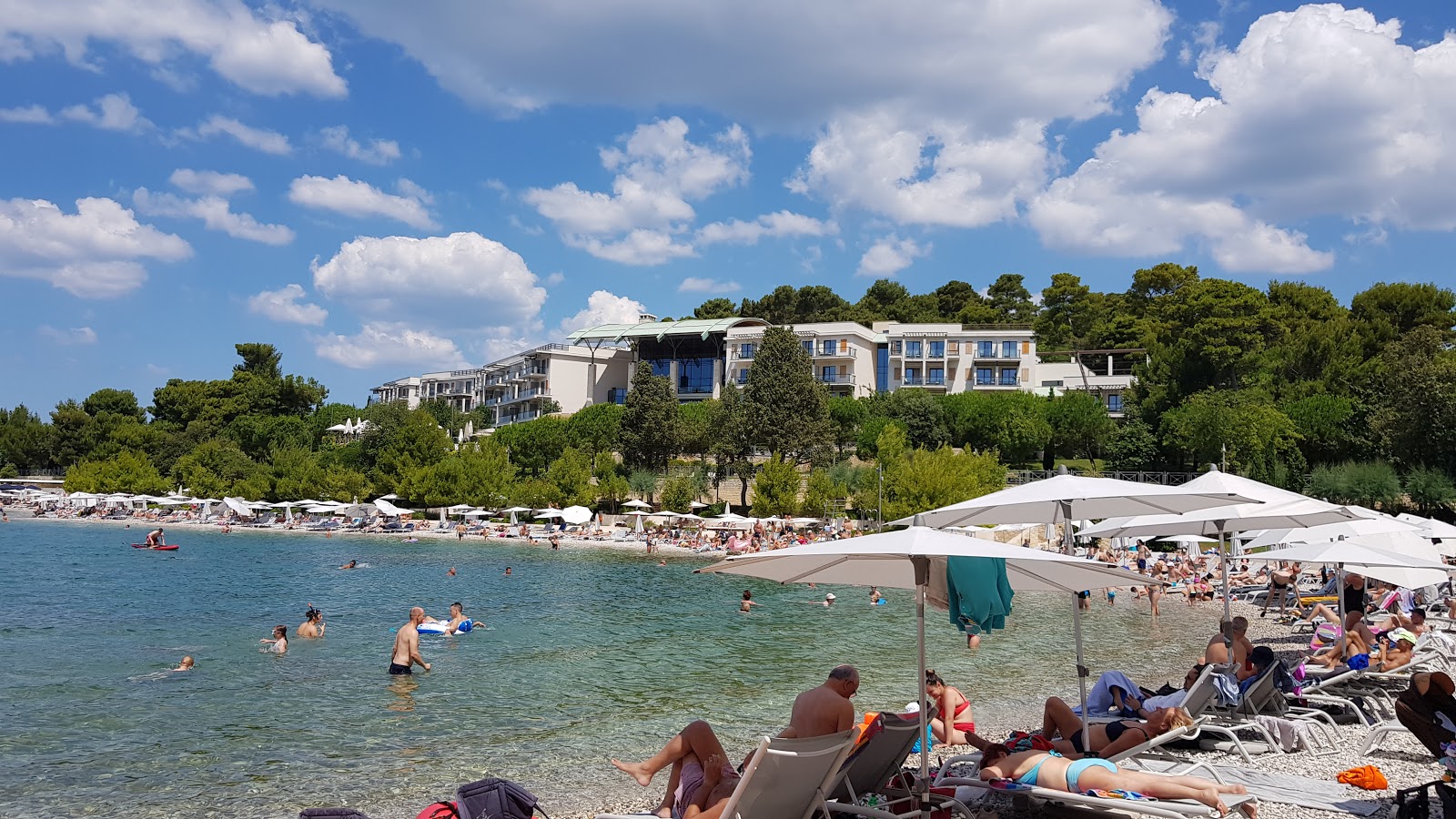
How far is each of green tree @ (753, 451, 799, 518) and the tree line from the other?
0.38 feet

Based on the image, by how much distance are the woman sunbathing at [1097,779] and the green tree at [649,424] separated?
56033 mm

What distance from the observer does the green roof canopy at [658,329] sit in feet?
268

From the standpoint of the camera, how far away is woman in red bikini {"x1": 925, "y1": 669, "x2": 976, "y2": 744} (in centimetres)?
843

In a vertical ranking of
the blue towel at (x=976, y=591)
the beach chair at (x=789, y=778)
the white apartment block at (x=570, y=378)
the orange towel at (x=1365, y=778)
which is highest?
the white apartment block at (x=570, y=378)

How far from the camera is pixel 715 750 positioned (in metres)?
5.87

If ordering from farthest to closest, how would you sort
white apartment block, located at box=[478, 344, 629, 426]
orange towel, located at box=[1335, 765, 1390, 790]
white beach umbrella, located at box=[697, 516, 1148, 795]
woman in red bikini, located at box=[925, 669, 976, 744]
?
white apartment block, located at box=[478, 344, 629, 426]
woman in red bikini, located at box=[925, 669, 976, 744]
orange towel, located at box=[1335, 765, 1390, 790]
white beach umbrella, located at box=[697, 516, 1148, 795]

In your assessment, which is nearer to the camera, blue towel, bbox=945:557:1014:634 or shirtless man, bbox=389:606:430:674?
blue towel, bbox=945:557:1014:634

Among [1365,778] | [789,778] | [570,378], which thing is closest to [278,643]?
[789,778]

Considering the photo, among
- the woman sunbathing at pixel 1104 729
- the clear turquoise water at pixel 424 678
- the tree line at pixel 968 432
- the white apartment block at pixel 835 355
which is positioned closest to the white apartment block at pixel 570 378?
the tree line at pixel 968 432

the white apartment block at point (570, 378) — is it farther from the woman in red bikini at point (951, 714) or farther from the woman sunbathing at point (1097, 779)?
the woman sunbathing at point (1097, 779)

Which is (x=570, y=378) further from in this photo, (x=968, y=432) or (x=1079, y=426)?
(x=1079, y=426)

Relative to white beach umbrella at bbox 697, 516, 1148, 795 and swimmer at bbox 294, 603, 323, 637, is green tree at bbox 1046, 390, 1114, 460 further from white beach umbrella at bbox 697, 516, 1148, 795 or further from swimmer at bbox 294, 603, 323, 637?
white beach umbrella at bbox 697, 516, 1148, 795

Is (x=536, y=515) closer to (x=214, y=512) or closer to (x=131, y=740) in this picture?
(x=214, y=512)

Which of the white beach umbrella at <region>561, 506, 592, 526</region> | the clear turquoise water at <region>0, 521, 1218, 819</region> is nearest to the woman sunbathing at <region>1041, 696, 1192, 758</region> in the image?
the clear turquoise water at <region>0, 521, 1218, 819</region>
